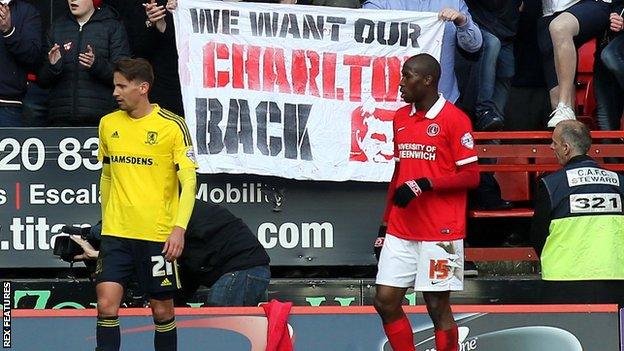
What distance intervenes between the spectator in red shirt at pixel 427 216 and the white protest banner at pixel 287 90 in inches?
72.9

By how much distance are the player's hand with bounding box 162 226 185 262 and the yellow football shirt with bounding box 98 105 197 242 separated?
0.71 feet

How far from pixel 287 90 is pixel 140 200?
2.33 metres

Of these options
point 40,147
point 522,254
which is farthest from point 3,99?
point 522,254

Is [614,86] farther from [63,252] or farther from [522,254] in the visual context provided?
[63,252]

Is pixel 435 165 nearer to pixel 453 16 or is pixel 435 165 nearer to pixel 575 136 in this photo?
pixel 575 136

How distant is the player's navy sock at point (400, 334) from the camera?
796 centimetres

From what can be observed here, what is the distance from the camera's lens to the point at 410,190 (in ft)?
25.1

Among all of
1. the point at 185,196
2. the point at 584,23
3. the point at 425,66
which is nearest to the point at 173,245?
the point at 185,196

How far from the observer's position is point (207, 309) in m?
8.64

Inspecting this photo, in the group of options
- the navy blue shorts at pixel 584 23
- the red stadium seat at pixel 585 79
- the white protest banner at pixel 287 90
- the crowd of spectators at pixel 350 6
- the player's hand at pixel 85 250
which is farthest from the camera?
the red stadium seat at pixel 585 79

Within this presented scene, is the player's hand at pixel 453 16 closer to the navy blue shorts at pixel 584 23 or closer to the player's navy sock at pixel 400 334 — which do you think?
the navy blue shorts at pixel 584 23

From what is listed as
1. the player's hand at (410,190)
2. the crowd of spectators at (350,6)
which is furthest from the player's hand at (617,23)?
the player's hand at (410,190)

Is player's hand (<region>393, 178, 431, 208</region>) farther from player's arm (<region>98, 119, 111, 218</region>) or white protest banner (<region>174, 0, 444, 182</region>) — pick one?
white protest banner (<region>174, 0, 444, 182</region>)

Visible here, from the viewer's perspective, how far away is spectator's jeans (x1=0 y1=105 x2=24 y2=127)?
10.1m
